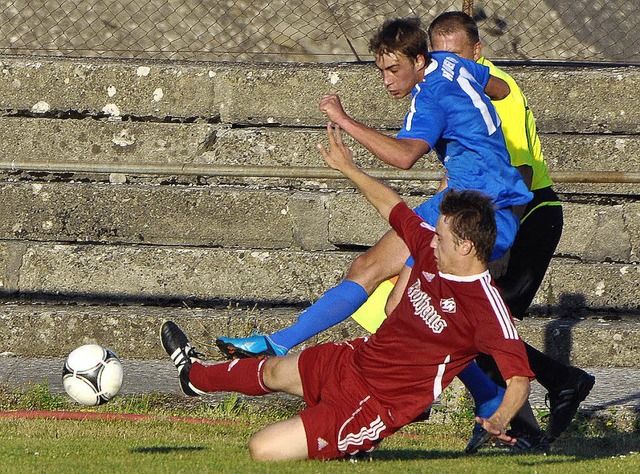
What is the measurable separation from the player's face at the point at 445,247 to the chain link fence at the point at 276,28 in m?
6.18

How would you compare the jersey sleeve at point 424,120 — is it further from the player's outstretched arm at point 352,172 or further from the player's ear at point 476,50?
the player's ear at point 476,50

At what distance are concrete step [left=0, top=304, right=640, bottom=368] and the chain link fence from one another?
3542 millimetres

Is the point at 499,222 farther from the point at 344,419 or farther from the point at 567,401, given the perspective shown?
the point at 344,419

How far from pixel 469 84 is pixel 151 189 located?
3671mm

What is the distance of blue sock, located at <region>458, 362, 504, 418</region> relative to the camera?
5.97 m

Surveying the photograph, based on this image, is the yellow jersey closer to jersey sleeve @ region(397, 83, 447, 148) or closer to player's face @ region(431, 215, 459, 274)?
jersey sleeve @ region(397, 83, 447, 148)

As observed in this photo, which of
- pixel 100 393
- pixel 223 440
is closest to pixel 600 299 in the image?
pixel 223 440

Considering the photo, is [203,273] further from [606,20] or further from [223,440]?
[606,20]

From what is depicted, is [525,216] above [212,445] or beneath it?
above

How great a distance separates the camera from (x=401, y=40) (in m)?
5.64

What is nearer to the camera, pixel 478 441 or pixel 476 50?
pixel 478 441

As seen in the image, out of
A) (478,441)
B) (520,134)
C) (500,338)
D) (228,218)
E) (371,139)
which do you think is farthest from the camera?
(228,218)

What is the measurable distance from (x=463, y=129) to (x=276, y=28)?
587 cm

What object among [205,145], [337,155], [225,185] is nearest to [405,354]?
[337,155]
